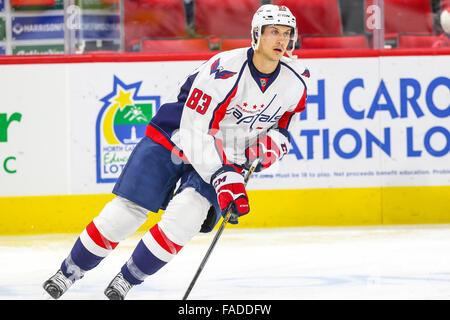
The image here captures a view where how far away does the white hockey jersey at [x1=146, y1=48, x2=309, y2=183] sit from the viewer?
3023mm

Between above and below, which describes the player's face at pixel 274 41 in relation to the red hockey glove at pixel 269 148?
above

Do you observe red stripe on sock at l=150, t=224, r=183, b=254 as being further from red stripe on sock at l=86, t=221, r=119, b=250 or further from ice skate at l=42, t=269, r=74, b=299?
ice skate at l=42, t=269, r=74, b=299

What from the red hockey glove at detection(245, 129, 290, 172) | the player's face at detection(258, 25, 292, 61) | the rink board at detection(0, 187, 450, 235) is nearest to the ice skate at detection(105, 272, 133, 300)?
the red hockey glove at detection(245, 129, 290, 172)

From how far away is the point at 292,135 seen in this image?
5.12 metres

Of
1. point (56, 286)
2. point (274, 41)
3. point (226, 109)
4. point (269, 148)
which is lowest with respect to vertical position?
point (56, 286)

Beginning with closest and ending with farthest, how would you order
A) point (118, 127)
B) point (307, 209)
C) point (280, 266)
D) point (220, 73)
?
point (220, 73)
point (280, 266)
point (118, 127)
point (307, 209)

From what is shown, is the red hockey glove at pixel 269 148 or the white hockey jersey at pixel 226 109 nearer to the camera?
the white hockey jersey at pixel 226 109

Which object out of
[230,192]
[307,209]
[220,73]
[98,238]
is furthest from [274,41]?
[307,209]

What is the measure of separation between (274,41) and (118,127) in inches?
86.6

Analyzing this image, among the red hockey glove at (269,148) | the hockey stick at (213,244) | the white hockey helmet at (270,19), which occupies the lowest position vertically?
the hockey stick at (213,244)

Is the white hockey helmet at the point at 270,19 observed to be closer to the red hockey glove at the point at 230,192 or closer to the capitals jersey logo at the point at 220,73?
the capitals jersey logo at the point at 220,73

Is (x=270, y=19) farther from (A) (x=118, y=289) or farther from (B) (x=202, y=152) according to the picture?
(A) (x=118, y=289)

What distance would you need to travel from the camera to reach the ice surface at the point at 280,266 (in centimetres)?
338

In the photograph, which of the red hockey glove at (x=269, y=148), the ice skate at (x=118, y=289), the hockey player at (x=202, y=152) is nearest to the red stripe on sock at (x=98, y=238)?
the hockey player at (x=202, y=152)
